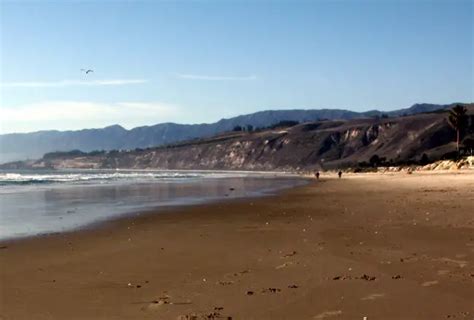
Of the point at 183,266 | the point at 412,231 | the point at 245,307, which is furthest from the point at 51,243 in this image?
the point at 412,231

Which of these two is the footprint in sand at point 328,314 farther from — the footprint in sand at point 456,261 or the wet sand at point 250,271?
the footprint in sand at point 456,261

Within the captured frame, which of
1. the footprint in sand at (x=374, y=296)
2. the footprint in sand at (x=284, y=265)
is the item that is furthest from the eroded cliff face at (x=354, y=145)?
→ the footprint in sand at (x=374, y=296)

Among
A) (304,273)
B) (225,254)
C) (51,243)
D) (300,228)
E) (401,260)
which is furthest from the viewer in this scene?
(300,228)

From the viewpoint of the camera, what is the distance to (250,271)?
34.7 feet

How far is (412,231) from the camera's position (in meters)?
15.2

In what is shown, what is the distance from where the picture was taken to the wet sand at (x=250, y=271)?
25.8 ft

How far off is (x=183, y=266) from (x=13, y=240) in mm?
6306

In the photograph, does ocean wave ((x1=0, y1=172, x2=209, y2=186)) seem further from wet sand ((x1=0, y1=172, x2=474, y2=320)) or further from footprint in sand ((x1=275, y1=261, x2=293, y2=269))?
footprint in sand ((x1=275, y1=261, x2=293, y2=269))

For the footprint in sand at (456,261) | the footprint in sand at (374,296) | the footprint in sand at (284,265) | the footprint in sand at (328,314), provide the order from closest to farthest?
the footprint in sand at (328,314) → the footprint in sand at (374,296) → the footprint in sand at (456,261) → the footprint in sand at (284,265)

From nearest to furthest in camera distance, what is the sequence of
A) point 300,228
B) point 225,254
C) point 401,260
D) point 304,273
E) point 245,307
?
point 245,307 → point 304,273 → point 401,260 → point 225,254 → point 300,228

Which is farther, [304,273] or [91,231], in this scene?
[91,231]

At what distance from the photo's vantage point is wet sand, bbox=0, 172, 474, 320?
25.8 feet

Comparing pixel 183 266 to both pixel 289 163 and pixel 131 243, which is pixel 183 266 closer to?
pixel 131 243

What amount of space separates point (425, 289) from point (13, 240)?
11.3 m
